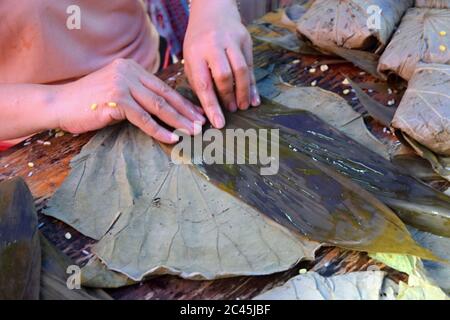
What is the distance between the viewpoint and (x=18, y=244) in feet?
3.67

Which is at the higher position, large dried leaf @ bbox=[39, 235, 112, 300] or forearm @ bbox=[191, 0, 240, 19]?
forearm @ bbox=[191, 0, 240, 19]

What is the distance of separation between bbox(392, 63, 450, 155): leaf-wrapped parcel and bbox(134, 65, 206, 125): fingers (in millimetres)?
475

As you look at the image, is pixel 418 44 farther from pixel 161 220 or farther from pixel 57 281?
pixel 57 281

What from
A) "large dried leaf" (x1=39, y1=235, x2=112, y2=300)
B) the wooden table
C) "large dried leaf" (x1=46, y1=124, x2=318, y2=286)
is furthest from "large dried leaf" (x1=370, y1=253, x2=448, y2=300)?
"large dried leaf" (x1=39, y1=235, x2=112, y2=300)

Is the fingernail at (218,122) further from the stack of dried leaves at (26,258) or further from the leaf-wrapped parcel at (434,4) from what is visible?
the leaf-wrapped parcel at (434,4)

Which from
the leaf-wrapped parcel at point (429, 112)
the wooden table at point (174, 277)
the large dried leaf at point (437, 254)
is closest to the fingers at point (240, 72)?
the wooden table at point (174, 277)

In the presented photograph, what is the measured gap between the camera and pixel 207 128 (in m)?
1.42

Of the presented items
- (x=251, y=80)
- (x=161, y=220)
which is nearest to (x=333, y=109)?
(x=251, y=80)

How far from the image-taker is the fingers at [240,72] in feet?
4.68

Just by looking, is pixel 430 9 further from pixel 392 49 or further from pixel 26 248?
pixel 26 248

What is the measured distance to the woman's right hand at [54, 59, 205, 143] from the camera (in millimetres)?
1379

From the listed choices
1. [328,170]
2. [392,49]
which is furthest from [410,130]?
[392,49]

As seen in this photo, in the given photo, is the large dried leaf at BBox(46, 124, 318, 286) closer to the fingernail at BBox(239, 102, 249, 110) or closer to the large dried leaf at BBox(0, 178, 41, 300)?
the large dried leaf at BBox(0, 178, 41, 300)
